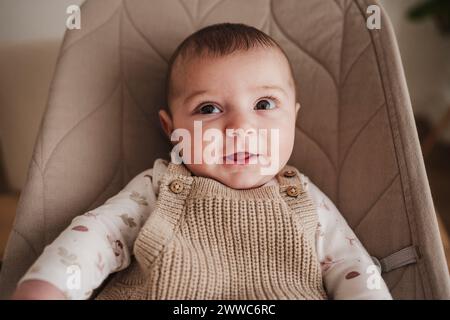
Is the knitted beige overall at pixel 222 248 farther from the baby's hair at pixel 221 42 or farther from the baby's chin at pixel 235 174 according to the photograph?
the baby's hair at pixel 221 42

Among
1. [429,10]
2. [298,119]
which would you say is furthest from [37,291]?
[429,10]

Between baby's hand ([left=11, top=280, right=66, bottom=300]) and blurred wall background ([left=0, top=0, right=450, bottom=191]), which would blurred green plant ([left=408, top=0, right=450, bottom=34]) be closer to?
blurred wall background ([left=0, top=0, right=450, bottom=191])

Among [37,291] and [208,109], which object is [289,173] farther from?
[37,291]

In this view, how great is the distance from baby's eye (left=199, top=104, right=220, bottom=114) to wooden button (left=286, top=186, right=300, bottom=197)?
199mm

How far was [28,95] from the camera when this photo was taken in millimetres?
1459

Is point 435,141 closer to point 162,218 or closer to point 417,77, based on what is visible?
point 417,77

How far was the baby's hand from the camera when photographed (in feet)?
2.21

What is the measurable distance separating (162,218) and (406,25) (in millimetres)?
1641

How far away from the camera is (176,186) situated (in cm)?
84

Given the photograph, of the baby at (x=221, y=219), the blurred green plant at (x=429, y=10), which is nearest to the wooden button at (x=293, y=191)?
the baby at (x=221, y=219)

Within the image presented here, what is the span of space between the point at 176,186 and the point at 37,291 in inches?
11.4

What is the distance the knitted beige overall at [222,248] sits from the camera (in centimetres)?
75

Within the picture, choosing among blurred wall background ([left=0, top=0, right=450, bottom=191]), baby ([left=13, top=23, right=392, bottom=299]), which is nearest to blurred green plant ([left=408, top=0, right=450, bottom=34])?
baby ([left=13, top=23, right=392, bottom=299])

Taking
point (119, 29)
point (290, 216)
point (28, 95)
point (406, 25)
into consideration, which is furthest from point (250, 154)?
point (406, 25)
